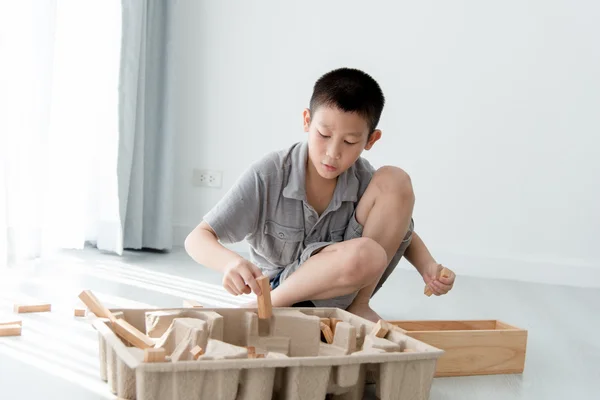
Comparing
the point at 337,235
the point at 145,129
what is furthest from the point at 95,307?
the point at 145,129

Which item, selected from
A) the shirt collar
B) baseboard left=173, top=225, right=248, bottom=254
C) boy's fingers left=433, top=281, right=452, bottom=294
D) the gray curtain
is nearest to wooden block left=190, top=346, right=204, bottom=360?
the shirt collar

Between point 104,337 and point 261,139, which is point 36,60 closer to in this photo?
point 261,139

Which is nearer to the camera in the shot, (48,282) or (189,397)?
(189,397)

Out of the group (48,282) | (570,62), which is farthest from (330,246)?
(570,62)

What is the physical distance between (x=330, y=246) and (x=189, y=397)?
1.89 ft

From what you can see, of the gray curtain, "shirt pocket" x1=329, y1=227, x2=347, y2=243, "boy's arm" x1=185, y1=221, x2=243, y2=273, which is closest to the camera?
"boy's arm" x1=185, y1=221, x2=243, y2=273

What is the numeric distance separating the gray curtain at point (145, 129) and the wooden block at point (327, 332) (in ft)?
4.74

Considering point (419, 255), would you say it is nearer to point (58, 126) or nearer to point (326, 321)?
point (326, 321)

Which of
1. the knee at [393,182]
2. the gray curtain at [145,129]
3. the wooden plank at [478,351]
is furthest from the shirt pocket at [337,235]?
the gray curtain at [145,129]

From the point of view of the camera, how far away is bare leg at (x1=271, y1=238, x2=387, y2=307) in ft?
4.39

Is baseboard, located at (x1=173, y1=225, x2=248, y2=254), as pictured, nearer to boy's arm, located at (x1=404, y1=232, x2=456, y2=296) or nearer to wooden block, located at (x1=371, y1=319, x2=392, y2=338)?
boy's arm, located at (x1=404, y1=232, x2=456, y2=296)

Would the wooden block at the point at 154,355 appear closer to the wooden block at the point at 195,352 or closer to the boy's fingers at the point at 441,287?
the wooden block at the point at 195,352

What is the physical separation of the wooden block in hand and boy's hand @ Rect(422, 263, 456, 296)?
815 millimetres

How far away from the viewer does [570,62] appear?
2.75 metres
